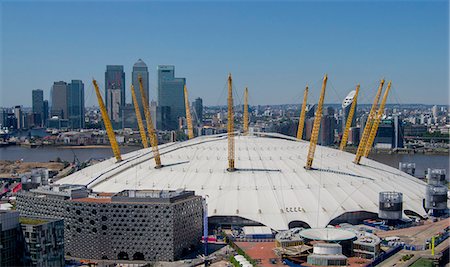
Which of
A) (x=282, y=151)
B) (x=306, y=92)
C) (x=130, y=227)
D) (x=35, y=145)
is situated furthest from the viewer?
(x=35, y=145)

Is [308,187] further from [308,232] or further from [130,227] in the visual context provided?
[130,227]

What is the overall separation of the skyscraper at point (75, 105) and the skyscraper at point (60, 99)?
130cm

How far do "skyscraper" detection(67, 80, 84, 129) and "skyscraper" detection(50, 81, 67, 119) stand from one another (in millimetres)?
1297

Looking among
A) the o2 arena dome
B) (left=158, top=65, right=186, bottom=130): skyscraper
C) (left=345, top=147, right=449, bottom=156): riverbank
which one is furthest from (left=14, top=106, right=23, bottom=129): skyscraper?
the o2 arena dome

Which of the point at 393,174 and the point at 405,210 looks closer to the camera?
the point at 405,210

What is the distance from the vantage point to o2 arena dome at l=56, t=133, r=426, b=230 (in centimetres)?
4244

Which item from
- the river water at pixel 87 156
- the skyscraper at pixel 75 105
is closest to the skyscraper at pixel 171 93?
the skyscraper at pixel 75 105

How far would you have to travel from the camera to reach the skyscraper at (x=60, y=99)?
194 m

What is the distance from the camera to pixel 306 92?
199ft

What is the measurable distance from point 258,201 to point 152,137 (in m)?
11.1

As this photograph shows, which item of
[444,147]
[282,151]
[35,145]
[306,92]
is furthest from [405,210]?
[35,145]

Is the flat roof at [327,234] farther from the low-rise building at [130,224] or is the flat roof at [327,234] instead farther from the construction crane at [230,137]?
the construction crane at [230,137]

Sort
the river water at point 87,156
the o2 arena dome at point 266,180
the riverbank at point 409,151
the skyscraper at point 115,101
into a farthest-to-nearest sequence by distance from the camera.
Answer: the skyscraper at point 115,101
the riverbank at point 409,151
the river water at point 87,156
the o2 arena dome at point 266,180

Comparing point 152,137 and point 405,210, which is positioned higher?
point 152,137
